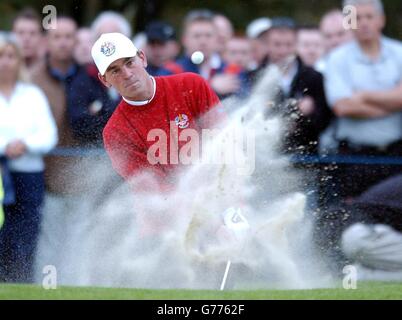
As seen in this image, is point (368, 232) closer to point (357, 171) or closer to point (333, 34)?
point (357, 171)

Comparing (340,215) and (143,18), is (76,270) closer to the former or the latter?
(340,215)

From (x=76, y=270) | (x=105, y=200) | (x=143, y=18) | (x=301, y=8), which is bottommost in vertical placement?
(x=76, y=270)

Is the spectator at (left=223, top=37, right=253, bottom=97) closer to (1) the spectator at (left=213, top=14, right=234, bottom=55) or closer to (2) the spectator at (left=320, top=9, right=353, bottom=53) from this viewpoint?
(1) the spectator at (left=213, top=14, right=234, bottom=55)

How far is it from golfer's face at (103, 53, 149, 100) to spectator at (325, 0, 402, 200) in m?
1.83

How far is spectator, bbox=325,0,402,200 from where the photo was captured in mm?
8883

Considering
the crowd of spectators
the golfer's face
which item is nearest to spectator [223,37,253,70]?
the crowd of spectators

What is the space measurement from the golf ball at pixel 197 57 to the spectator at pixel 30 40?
4.33 ft

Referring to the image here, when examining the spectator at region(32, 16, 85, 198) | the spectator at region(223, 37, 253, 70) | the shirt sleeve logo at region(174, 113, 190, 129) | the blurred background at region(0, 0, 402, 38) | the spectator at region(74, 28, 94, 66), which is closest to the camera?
the shirt sleeve logo at region(174, 113, 190, 129)

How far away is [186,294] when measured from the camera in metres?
7.16

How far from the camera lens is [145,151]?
8055mm

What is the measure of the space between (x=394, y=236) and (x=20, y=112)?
9.86ft

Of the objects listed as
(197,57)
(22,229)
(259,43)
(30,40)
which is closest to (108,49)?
(197,57)

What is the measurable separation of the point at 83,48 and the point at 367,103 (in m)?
2.41
